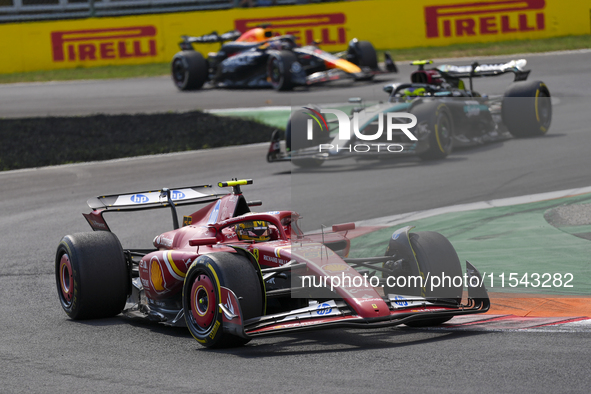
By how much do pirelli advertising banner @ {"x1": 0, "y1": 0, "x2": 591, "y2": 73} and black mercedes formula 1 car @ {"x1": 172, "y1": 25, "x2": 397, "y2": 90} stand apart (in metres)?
3.71

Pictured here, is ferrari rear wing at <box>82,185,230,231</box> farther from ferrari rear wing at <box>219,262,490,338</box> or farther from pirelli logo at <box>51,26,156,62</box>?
pirelli logo at <box>51,26,156,62</box>

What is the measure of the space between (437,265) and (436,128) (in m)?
4.89

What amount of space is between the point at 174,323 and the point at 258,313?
99 centimetres

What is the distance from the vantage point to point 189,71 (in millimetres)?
21578

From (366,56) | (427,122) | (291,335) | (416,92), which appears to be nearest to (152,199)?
(291,335)

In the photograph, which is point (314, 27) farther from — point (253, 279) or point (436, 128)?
point (253, 279)

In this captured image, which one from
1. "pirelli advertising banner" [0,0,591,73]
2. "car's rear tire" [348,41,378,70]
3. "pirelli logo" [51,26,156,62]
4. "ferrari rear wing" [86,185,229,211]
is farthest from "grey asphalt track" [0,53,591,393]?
"pirelli logo" [51,26,156,62]

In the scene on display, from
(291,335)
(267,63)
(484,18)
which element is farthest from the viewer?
(484,18)

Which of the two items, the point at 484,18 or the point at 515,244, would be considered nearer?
the point at 515,244

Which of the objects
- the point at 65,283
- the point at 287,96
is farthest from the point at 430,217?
the point at 287,96

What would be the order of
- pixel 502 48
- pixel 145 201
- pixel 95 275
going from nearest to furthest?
pixel 95 275 < pixel 145 201 < pixel 502 48

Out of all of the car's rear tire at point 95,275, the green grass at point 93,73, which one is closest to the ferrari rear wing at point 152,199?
the car's rear tire at point 95,275

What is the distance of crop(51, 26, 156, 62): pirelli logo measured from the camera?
87.7ft

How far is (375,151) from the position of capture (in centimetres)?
830
